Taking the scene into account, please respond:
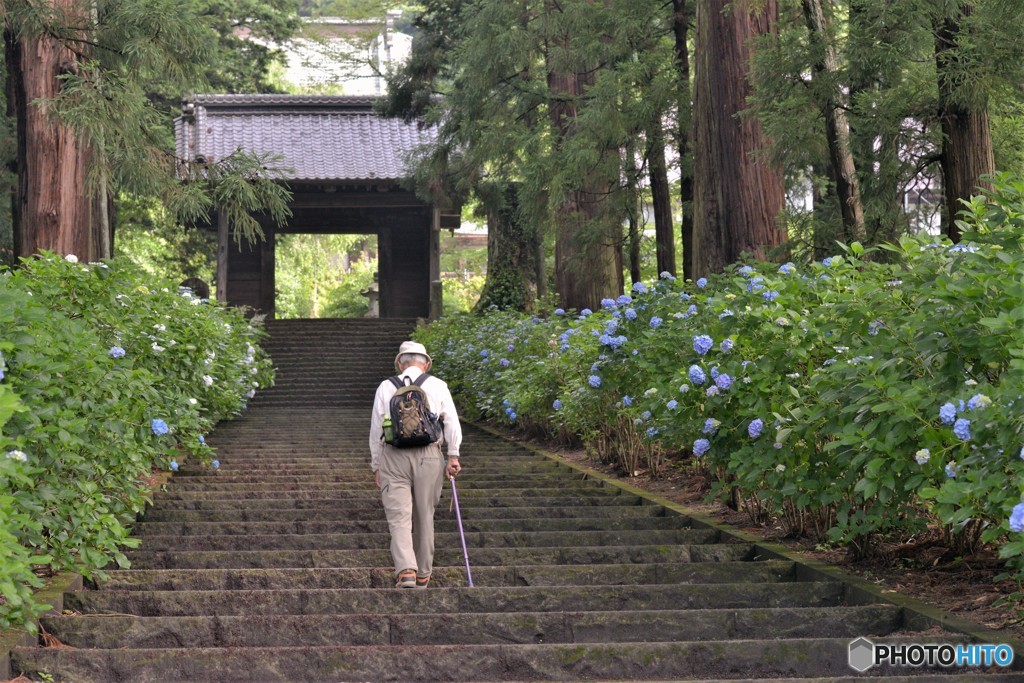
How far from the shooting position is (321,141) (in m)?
24.4

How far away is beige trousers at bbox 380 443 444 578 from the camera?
5.55 m

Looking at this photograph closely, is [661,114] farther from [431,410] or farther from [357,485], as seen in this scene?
[431,410]

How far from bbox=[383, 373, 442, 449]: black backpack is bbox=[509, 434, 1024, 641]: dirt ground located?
179 centimetres

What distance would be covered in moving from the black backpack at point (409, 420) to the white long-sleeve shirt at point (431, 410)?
0.07m

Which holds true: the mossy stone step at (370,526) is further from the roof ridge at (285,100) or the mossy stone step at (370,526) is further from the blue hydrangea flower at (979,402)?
the roof ridge at (285,100)

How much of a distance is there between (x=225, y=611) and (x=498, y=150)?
1011 centimetres

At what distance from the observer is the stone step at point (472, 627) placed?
4.32m

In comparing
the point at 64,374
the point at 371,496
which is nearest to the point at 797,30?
the point at 371,496

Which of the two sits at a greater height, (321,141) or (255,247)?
(321,141)

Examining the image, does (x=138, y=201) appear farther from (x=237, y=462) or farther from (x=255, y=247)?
(x=237, y=462)

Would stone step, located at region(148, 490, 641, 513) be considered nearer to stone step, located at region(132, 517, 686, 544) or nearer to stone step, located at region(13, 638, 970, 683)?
stone step, located at region(132, 517, 686, 544)

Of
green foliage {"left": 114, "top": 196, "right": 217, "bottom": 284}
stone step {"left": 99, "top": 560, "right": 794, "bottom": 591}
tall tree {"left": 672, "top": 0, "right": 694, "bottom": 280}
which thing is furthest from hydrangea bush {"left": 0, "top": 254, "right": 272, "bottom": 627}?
green foliage {"left": 114, "top": 196, "right": 217, "bottom": 284}

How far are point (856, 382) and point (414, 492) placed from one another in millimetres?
2097

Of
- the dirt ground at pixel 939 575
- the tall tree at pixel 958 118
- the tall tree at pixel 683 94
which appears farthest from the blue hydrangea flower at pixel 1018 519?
the tall tree at pixel 683 94
